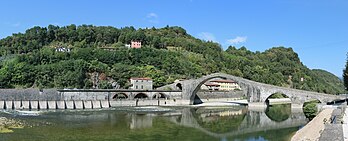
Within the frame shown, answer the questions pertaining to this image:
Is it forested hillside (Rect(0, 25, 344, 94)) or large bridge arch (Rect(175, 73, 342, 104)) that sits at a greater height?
forested hillside (Rect(0, 25, 344, 94))

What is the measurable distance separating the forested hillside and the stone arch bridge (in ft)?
31.7

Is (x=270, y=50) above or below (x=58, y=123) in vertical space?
above

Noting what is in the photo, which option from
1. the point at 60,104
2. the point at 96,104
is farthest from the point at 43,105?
the point at 96,104

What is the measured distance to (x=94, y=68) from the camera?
7931 centimetres

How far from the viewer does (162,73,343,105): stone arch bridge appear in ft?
178

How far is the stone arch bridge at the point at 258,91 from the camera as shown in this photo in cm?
5425

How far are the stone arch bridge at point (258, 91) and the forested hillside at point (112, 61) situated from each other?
9649 mm

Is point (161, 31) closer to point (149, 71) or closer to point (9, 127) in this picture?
point (149, 71)

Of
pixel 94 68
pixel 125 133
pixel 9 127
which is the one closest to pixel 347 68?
pixel 125 133

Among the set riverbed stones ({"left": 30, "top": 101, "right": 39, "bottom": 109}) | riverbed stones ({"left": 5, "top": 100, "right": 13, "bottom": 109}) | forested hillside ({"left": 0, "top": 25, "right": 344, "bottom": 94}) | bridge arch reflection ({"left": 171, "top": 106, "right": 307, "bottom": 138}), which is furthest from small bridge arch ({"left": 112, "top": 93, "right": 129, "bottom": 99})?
bridge arch reflection ({"left": 171, "top": 106, "right": 307, "bottom": 138})

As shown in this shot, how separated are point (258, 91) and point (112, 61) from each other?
40082mm

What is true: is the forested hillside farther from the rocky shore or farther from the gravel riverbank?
the gravel riverbank

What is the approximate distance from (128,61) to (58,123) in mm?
53008

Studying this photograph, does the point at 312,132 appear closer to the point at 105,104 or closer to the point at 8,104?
the point at 105,104
